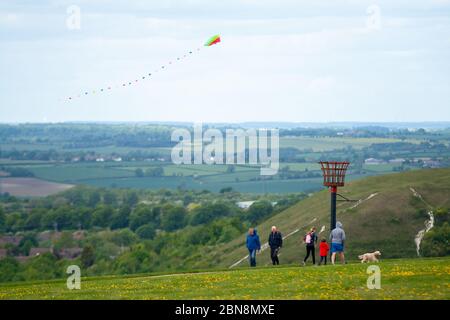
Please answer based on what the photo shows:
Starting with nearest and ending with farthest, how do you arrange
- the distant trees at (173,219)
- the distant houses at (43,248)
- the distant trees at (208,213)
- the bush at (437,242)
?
the bush at (437,242) → the distant houses at (43,248) → the distant trees at (208,213) → the distant trees at (173,219)

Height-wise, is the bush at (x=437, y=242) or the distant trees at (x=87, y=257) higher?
the bush at (x=437, y=242)

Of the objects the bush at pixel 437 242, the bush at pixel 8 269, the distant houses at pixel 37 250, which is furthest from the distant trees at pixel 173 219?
the bush at pixel 437 242

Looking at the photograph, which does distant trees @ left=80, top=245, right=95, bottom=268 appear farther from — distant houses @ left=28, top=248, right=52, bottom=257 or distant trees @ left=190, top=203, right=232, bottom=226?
distant trees @ left=190, top=203, right=232, bottom=226

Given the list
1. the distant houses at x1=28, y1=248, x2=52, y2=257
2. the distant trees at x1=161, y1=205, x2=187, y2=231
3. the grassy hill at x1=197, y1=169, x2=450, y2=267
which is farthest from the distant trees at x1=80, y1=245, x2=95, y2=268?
the distant trees at x1=161, y1=205, x2=187, y2=231

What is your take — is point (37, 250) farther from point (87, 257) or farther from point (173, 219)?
point (173, 219)

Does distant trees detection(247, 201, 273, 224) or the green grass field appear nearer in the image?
the green grass field

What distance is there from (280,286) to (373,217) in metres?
33.0

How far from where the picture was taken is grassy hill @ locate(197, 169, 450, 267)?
2434 inches

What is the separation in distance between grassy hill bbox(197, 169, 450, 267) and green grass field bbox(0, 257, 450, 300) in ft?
69.7

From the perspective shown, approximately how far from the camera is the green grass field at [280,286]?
31.8 metres

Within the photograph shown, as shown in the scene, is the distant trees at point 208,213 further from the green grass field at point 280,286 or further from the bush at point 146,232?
the green grass field at point 280,286

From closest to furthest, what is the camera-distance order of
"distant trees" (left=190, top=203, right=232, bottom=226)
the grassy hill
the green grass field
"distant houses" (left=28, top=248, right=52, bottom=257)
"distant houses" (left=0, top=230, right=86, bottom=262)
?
1. the green grass field
2. the grassy hill
3. "distant houses" (left=0, top=230, right=86, bottom=262)
4. "distant houses" (left=28, top=248, right=52, bottom=257)
5. "distant trees" (left=190, top=203, right=232, bottom=226)

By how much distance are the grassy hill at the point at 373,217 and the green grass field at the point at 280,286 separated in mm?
21242
